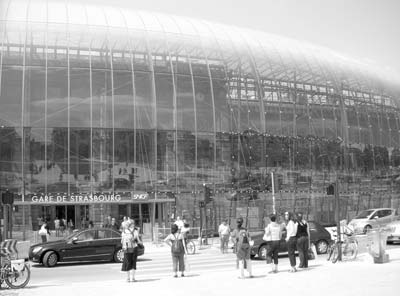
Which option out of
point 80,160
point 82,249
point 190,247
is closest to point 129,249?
point 82,249

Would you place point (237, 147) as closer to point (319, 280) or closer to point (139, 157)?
point (139, 157)

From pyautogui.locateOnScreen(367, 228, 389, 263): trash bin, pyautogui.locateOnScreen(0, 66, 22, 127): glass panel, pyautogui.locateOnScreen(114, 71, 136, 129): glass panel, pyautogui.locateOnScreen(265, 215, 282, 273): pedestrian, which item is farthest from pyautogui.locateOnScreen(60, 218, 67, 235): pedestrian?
pyautogui.locateOnScreen(367, 228, 389, 263): trash bin

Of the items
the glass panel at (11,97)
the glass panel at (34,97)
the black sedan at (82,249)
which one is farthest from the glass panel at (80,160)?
the black sedan at (82,249)

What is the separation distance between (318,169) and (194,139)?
443 inches

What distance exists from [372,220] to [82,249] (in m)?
19.6

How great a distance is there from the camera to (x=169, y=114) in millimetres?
37156

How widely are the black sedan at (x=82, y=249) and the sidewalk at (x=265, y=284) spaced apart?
545 centimetres

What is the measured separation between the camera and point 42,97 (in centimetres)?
3434

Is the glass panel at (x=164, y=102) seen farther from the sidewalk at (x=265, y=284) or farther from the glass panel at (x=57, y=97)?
the sidewalk at (x=265, y=284)

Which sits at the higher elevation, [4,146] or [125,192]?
[4,146]

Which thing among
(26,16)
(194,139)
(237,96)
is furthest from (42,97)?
(237,96)

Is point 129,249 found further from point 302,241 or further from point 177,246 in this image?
point 302,241

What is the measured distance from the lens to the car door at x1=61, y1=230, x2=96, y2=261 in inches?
870

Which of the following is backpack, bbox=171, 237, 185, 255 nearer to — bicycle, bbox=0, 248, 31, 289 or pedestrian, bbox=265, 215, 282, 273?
pedestrian, bbox=265, 215, 282, 273
